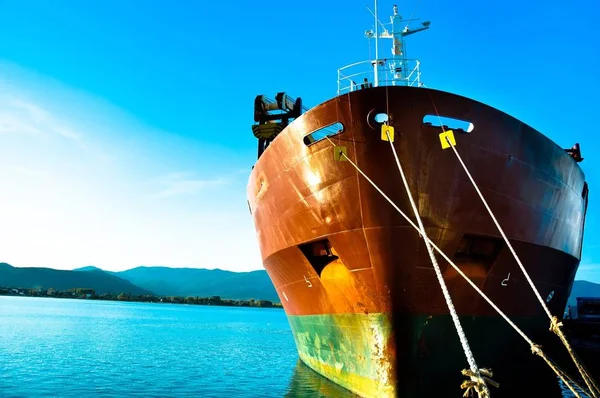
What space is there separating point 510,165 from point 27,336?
26695 mm

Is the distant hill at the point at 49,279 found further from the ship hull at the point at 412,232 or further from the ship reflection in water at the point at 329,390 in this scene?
the ship hull at the point at 412,232

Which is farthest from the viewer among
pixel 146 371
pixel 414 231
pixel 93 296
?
pixel 93 296

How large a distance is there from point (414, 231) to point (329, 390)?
4.65 metres

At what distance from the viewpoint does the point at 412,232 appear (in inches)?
330

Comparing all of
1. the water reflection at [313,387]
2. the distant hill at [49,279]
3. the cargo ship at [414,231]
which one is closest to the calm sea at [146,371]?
the water reflection at [313,387]

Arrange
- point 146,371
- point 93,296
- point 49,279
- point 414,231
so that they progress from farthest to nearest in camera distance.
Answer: point 49,279 → point 93,296 → point 146,371 → point 414,231

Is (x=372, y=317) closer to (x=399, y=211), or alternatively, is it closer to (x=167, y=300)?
(x=399, y=211)

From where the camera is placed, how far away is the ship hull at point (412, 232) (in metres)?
8.36

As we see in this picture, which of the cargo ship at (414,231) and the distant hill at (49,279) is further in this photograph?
the distant hill at (49,279)

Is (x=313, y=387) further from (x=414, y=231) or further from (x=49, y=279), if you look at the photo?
(x=49, y=279)

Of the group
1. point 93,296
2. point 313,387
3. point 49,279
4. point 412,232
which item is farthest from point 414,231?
point 49,279

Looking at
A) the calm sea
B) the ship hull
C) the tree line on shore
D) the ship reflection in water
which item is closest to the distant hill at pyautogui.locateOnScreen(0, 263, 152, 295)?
the tree line on shore

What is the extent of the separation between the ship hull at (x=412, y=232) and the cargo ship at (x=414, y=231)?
0.02 meters

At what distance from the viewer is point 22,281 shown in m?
165
